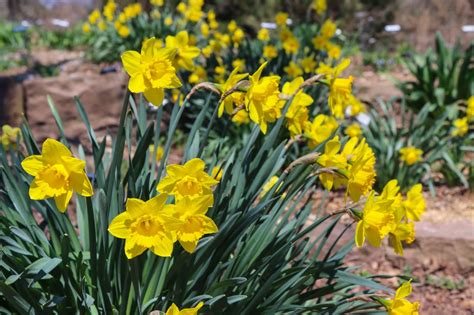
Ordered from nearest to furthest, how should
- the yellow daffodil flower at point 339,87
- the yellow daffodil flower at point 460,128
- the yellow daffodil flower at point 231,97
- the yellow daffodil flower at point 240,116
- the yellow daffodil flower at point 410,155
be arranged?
the yellow daffodil flower at point 231,97 < the yellow daffodil flower at point 339,87 < the yellow daffodil flower at point 240,116 < the yellow daffodil flower at point 410,155 < the yellow daffodil flower at point 460,128

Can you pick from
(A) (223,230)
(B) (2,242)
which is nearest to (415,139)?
(A) (223,230)

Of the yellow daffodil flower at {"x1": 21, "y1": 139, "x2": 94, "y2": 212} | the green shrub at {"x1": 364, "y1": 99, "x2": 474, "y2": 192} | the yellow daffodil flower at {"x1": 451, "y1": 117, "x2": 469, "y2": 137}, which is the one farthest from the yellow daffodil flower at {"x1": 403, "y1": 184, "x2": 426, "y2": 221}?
the yellow daffodil flower at {"x1": 451, "y1": 117, "x2": 469, "y2": 137}

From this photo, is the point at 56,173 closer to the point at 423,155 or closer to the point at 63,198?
the point at 63,198

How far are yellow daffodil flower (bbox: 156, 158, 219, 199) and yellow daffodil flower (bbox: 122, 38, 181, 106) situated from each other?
0.21 metres

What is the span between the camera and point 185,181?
4.60ft

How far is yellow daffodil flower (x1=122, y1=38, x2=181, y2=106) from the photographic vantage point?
1.48 meters

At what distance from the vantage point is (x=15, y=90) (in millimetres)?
5172

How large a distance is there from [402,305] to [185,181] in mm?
767

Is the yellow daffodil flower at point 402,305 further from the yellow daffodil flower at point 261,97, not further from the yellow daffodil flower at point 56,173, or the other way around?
the yellow daffodil flower at point 56,173

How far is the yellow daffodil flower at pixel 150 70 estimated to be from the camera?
1476 millimetres

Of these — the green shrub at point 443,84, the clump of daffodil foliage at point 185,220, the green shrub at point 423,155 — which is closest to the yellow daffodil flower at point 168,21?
the green shrub at point 443,84

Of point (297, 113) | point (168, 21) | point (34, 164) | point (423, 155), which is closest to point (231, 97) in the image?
point (297, 113)

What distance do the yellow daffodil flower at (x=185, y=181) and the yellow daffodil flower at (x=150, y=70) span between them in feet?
0.70

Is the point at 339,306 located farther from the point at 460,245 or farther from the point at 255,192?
the point at 460,245
